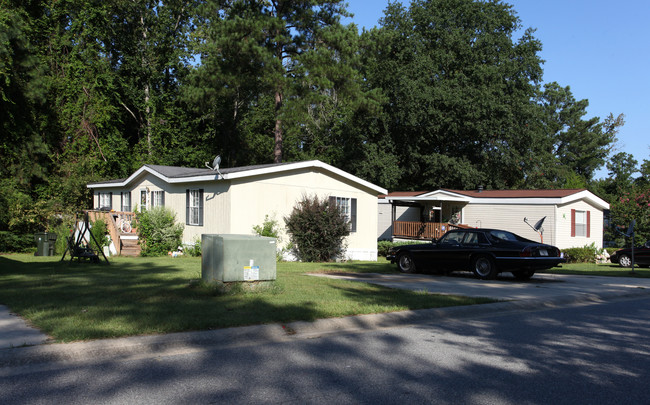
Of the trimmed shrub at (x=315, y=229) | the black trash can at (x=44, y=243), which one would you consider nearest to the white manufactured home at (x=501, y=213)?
the trimmed shrub at (x=315, y=229)

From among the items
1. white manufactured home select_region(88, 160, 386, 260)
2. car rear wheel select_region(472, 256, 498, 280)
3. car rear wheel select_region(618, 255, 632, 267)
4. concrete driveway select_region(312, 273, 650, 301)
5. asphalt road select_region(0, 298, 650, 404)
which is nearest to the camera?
asphalt road select_region(0, 298, 650, 404)

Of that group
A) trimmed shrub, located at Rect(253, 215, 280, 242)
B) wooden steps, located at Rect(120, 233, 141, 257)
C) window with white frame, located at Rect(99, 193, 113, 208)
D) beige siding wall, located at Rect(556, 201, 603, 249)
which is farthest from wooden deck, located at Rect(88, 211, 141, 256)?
beige siding wall, located at Rect(556, 201, 603, 249)

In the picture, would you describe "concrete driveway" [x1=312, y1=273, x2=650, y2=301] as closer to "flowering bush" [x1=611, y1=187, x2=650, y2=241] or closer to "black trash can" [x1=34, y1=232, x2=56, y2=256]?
"black trash can" [x1=34, y1=232, x2=56, y2=256]

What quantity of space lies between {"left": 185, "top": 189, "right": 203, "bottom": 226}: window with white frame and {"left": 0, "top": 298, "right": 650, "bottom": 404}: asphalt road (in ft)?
45.4

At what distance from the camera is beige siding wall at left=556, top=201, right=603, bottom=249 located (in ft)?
90.0

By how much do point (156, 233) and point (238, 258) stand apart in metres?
12.1

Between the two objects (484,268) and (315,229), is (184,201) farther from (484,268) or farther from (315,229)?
(484,268)

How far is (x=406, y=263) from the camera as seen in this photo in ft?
54.5

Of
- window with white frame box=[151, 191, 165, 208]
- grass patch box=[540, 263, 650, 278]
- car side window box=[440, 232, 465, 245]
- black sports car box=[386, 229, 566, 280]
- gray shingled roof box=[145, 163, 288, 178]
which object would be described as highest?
gray shingled roof box=[145, 163, 288, 178]

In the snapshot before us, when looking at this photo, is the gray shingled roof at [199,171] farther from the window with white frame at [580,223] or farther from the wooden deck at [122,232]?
the window with white frame at [580,223]

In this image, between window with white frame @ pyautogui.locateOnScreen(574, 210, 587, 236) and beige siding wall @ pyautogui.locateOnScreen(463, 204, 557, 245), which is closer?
beige siding wall @ pyautogui.locateOnScreen(463, 204, 557, 245)

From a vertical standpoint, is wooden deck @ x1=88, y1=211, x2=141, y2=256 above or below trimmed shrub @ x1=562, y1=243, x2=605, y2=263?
above

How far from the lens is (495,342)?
279 inches

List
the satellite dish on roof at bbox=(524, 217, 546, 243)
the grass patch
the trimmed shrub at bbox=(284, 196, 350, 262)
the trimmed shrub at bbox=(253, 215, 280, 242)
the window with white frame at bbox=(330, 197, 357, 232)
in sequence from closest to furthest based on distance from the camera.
→ the grass patch
the trimmed shrub at bbox=(253, 215, 280, 242)
the trimmed shrub at bbox=(284, 196, 350, 262)
the window with white frame at bbox=(330, 197, 357, 232)
the satellite dish on roof at bbox=(524, 217, 546, 243)
